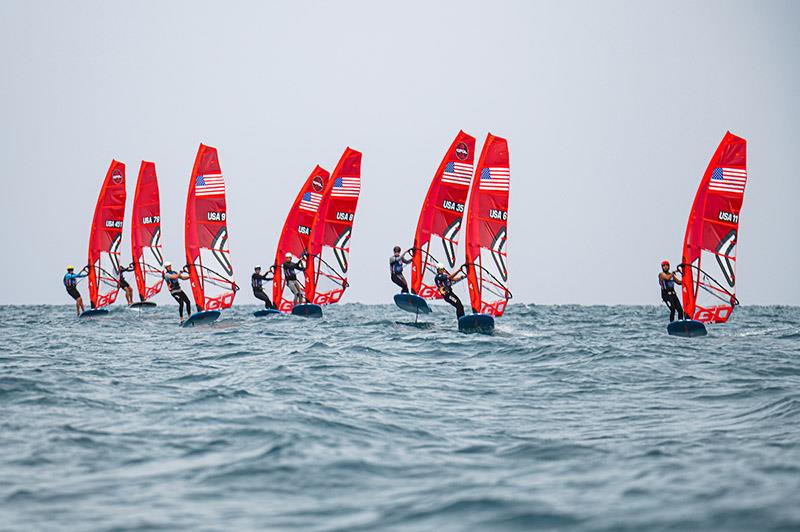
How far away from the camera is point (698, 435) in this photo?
9.23 m

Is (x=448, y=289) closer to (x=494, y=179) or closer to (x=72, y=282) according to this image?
(x=494, y=179)

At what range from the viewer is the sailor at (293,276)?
33.1 meters

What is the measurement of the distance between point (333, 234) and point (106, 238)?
10.5m

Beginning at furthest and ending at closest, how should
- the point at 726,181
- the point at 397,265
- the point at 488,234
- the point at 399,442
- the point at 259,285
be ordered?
the point at 259,285
the point at 397,265
the point at 488,234
the point at 726,181
the point at 399,442

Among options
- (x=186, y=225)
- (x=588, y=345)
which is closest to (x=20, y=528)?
(x=588, y=345)

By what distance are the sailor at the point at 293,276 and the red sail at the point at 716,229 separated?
1449cm

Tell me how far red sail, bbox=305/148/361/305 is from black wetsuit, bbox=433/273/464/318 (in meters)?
8.53

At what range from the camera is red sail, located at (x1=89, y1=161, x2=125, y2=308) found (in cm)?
3716

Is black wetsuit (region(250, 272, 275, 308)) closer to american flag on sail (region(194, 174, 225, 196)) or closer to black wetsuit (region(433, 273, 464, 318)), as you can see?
american flag on sail (region(194, 174, 225, 196))

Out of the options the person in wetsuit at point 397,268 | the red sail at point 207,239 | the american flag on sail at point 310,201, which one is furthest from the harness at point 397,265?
the american flag on sail at point 310,201

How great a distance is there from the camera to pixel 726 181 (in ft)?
79.0

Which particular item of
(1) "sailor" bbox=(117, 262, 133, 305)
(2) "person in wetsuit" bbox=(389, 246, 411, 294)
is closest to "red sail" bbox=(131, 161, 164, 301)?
(1) "sailor" bbox=(117, 262, 133, 305)

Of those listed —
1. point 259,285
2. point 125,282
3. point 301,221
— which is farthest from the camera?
point 125,282

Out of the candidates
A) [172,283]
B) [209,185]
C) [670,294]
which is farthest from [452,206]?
[172,283]
